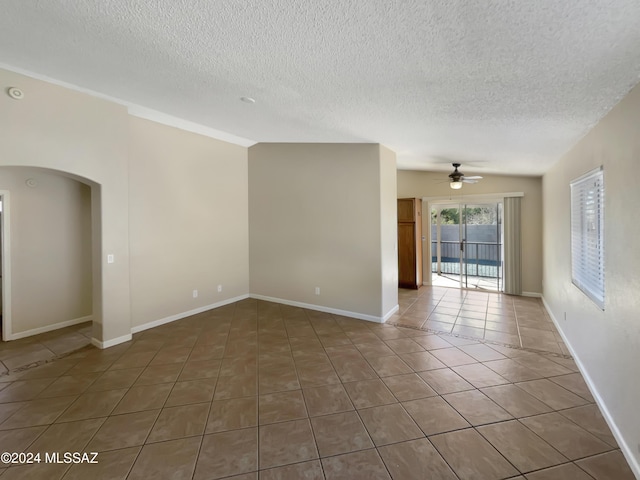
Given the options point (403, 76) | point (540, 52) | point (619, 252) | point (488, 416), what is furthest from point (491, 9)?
point (488, 416)

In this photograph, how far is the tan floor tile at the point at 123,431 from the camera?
207 centimetres

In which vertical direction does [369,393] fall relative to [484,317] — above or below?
below

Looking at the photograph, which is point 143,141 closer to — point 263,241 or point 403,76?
point 263,241

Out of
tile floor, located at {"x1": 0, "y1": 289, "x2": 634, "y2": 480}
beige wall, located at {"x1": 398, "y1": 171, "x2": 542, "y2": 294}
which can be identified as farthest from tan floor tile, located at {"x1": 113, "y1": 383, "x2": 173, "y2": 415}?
beige wall, located at {"x1": 398, "y1": 171, "x2": 542, "y2": 294}

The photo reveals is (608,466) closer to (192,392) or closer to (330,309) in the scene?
(192,392)

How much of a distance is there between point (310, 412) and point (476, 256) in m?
6.07

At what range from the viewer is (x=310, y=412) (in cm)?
243

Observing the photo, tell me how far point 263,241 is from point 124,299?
8.45 ft

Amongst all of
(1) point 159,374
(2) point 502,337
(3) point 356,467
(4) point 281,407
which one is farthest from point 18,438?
(2) point 502,337

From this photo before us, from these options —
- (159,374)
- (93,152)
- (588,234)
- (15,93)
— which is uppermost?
(15,93)

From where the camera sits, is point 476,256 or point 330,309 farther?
point 476,256

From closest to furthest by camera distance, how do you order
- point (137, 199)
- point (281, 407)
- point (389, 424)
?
1. point (389, 424)
2. point (281, 407)
3. point (137, 199)

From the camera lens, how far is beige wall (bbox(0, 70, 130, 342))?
2.94 metres

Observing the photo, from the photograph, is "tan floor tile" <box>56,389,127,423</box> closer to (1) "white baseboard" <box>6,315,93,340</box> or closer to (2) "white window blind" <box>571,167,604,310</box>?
(1) "white baseboard" <box>6,315,93,340</box>
